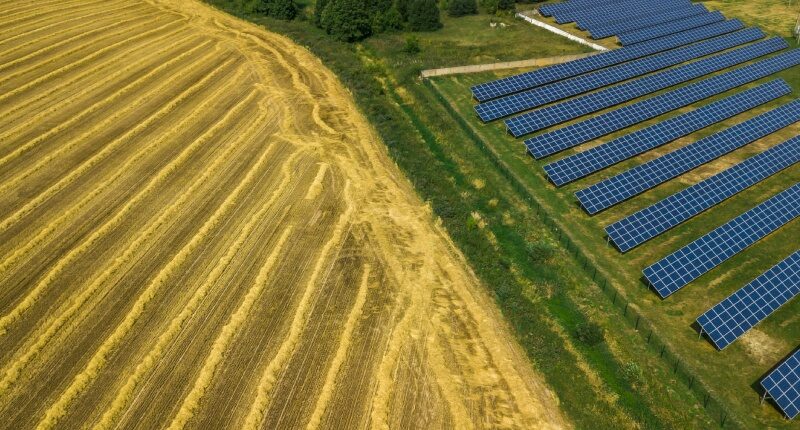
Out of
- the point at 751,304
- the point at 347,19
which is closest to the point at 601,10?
the point at 347,19

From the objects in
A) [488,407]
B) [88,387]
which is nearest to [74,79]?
[88,387]

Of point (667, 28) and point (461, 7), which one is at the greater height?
point (461, 7)

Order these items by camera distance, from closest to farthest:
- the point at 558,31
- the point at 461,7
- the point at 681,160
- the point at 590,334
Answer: the point at 590,334 → the point at 681,160 → the point at 558,31 → the point at 461,7

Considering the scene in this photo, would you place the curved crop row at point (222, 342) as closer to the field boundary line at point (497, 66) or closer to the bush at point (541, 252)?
the bush at point (541, 252)

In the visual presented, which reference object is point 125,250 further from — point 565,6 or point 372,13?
point 565,6

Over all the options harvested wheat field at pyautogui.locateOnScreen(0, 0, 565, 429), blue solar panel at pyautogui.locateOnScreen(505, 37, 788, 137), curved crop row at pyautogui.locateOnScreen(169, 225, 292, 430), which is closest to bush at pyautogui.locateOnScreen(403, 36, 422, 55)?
harvested wheat field at pyautogui.locateOnScreen(0, 0, 565, 429)

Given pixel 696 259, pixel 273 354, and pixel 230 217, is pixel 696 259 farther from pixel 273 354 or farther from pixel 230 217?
pixel 230 217

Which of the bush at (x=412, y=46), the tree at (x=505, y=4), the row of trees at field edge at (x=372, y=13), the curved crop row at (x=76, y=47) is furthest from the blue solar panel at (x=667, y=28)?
the curved crop row at (x=76, y=47)
